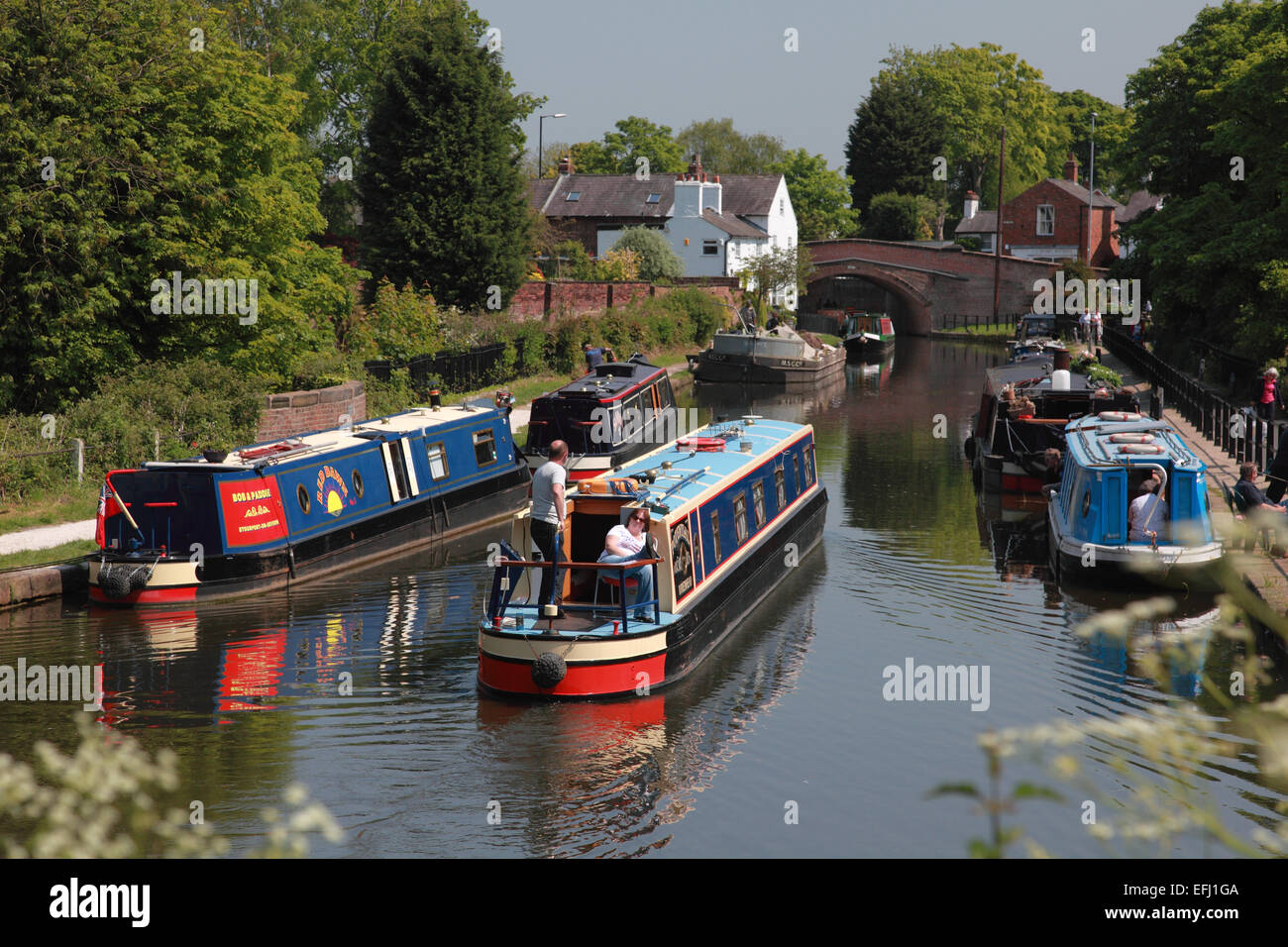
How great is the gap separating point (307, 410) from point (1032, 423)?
12.9m

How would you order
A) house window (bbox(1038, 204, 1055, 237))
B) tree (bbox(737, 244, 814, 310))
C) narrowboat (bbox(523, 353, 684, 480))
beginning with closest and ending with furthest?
narrowboat (bbox(523, 353, 684, 480)) → tree (bbox(737, 244, 814, 310)) → house window (bbox(1038, 204, 1055, 237))

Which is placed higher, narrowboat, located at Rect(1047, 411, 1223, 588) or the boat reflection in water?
narrowboat, located at Rect(1047, 411, 1223, 588)

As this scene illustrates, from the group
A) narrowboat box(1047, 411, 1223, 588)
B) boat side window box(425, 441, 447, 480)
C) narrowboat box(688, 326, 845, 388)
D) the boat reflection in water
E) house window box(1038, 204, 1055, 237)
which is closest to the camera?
the boat reflection in water

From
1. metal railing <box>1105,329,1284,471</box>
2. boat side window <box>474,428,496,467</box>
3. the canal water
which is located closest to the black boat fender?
the canal water

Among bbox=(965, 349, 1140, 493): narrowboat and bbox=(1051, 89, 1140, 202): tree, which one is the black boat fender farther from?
bbox=(1051, 89, 1140, 202): tree

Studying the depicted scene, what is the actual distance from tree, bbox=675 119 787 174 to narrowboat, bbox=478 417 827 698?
92.7 m

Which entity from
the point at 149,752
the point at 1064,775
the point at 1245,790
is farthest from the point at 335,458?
the point at 1064,775

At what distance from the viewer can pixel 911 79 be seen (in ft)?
312

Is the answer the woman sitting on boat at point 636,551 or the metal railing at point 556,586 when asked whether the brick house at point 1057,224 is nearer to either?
the woman sitting on boat at point 636,551

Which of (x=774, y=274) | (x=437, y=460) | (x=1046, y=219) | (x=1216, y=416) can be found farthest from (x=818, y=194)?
(x=437, y=460)

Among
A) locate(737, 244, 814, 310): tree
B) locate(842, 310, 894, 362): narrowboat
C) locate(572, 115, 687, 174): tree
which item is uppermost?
locate(572, 115, 687, 174): tree

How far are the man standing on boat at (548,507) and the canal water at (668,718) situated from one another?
1544 millimetres

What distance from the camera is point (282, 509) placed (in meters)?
17.1

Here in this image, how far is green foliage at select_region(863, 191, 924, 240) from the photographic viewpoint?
85.9 m
